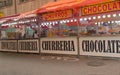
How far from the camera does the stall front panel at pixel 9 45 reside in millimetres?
20594

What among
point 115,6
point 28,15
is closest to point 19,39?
point 28,15

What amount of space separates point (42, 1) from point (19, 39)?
257 inches

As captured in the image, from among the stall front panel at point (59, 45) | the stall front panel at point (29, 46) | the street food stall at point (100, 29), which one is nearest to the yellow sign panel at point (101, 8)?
the street food stall at point (100, 29)

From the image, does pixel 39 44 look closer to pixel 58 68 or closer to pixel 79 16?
pixel 79 16

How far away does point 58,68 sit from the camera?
12055 millimetres

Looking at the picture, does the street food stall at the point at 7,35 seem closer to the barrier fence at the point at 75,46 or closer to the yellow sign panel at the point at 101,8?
the barrier fence at the point at 75,46

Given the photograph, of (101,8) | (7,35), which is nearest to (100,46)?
(101,8)

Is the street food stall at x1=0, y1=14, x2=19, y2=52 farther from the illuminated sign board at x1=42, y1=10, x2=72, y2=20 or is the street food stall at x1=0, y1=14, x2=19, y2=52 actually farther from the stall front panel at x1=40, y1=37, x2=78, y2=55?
the stall front panel at x1=40, y1=37, x2=78, y2=55

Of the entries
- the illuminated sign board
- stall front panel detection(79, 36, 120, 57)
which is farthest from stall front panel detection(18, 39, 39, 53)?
stall front panel detection(79, 36, 120, 57)

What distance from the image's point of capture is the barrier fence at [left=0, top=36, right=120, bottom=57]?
13.2 m

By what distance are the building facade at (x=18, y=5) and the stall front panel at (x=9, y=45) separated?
19.0ft

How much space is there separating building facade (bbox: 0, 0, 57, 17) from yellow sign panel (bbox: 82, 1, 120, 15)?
10.6 metres

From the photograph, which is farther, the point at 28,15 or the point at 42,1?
the point at 42,1

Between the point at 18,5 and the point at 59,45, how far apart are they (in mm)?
15374
